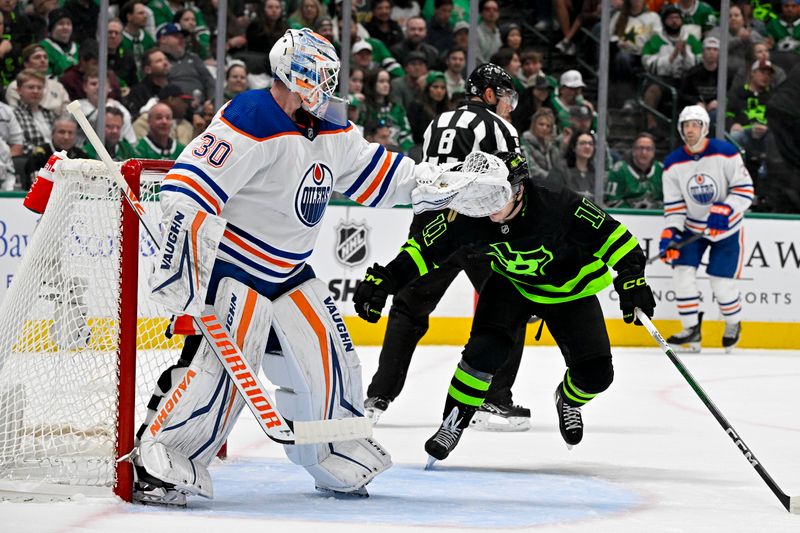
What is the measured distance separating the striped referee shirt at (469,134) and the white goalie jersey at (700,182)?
3054mm

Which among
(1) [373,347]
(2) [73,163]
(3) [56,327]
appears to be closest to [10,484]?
(3) [56,327]

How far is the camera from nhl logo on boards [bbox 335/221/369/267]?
272 inches

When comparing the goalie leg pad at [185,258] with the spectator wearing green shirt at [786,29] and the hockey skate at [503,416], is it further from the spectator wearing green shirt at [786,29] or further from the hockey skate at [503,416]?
the spectator wearing green shirt at [786,29]

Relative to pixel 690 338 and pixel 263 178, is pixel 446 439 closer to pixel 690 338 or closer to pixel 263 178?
pixel 263 178

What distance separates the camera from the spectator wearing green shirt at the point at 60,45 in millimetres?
6801

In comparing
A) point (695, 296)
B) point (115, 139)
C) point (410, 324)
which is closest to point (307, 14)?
point (115, 139)

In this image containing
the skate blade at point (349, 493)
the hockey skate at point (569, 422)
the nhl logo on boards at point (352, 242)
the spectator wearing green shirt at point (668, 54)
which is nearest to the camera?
the skate blade at point (349, 493)

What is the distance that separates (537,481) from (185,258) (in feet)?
4.06

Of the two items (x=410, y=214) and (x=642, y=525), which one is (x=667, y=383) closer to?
(x=410, y=214)

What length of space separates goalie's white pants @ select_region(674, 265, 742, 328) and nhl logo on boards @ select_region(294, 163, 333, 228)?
4.50 meters

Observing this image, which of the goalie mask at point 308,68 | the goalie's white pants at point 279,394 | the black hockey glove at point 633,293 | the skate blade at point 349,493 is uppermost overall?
the goalie mask at point 308,68

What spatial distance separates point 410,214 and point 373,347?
2.49 ft

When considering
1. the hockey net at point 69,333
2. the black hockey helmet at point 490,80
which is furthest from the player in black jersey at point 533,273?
the black hockey helmet at point 490,80

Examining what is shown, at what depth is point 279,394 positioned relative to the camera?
302cm
